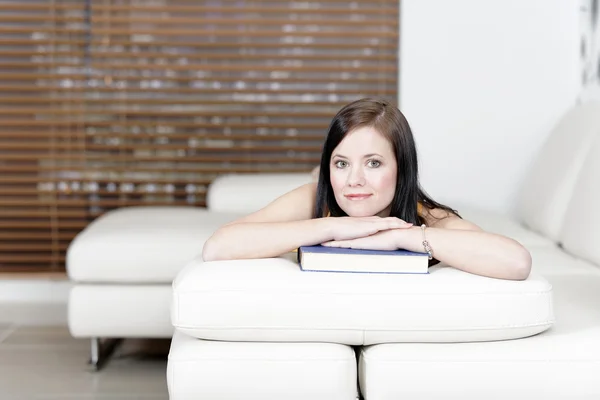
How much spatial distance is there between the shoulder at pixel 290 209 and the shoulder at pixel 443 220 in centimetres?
25

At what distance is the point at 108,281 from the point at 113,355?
0.44 meters

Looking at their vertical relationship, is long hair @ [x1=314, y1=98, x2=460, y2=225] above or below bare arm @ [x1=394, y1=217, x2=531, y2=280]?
above

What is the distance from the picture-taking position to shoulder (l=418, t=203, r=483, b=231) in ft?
6.20

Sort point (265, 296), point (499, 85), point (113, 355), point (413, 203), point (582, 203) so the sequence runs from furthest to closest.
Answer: point (499, 85)
point (113, 355)
point (582, 203)
point (413, 203)
point (265, 296)

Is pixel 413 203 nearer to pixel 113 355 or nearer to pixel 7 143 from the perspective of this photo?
pixel 113 355

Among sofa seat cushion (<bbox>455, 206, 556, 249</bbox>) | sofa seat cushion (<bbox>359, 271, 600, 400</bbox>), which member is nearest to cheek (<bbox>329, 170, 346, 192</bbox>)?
sofa seat cushion (<bbox>359, 271, 600, 400</bbox>)

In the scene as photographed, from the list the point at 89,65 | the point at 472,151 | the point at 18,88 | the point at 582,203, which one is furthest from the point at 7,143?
the point at 582,203

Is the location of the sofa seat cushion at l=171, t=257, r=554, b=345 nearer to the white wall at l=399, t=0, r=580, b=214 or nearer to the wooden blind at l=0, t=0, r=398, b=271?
the white wall at l=399, t=0, r=580, b=214

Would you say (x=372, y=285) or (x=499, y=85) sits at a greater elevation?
(x=499, y=85)

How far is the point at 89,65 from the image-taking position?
154 inches

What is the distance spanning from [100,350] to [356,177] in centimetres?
152

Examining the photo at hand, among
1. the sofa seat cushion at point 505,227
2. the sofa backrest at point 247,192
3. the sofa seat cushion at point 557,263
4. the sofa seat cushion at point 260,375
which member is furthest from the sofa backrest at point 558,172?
the sofa seat cushion at point 260,375

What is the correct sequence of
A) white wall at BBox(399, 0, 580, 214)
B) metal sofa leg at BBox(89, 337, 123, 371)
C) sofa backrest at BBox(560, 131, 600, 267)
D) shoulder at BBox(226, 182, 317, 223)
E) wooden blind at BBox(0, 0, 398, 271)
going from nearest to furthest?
shoulder at BBox(226, 182, 317, 223) < sofa backrest at BBox(560, 131, 600, 267) < metal sofa leg at BBox(89, 337, 123, 371) < white wall at BBox(399, 0, 580, 214) < wooden blind at BBox(0, 0, 398, 271)

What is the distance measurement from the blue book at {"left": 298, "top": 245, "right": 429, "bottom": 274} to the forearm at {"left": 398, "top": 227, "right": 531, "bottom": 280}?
0.05 metres
